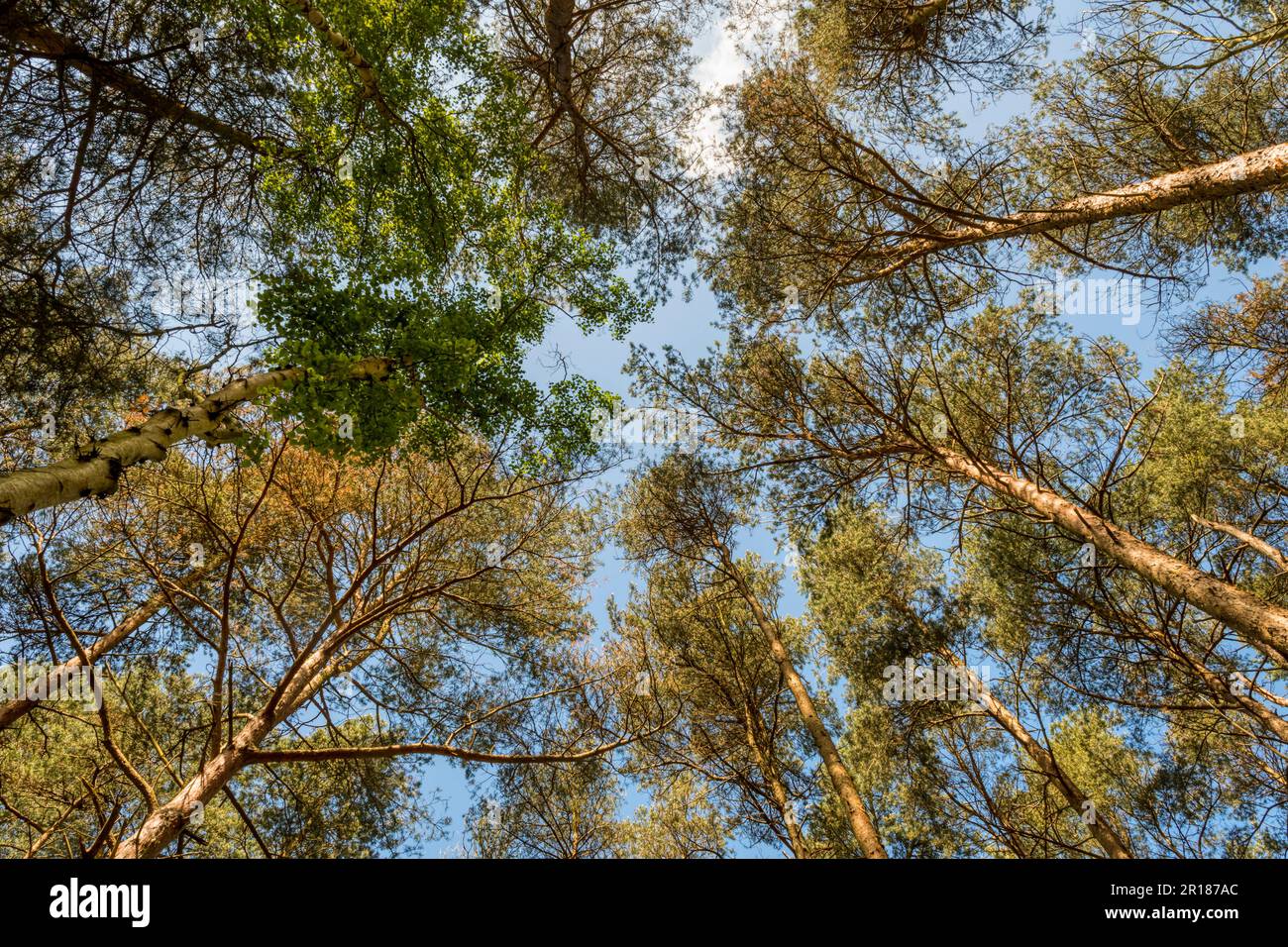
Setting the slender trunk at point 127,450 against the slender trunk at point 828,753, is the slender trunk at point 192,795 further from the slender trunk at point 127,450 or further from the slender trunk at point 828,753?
the slender trunk at point 828,753

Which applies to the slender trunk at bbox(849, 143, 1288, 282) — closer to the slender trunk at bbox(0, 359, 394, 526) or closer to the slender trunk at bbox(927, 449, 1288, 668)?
the slender trunk at bbox(927, 449, 1288, 668)

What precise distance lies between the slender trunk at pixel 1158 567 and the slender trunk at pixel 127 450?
6769 millimetres

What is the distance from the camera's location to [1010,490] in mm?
6098

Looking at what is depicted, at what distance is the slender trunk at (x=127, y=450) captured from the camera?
2877mm

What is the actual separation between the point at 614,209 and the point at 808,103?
3887 millimetres

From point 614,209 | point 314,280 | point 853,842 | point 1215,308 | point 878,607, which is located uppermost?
point 614,209

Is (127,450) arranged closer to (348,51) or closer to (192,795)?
(192,795)

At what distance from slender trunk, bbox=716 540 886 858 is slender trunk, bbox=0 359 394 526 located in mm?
6748

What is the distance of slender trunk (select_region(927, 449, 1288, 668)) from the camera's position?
3.72 metres

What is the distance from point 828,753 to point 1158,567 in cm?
422

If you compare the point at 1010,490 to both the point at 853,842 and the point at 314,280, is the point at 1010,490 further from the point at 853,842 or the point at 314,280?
the point at 314,280

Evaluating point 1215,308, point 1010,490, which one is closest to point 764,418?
point 1010,490

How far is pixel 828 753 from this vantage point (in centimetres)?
687

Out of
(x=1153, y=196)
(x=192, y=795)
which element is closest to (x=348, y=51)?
(x=192, y=795)
